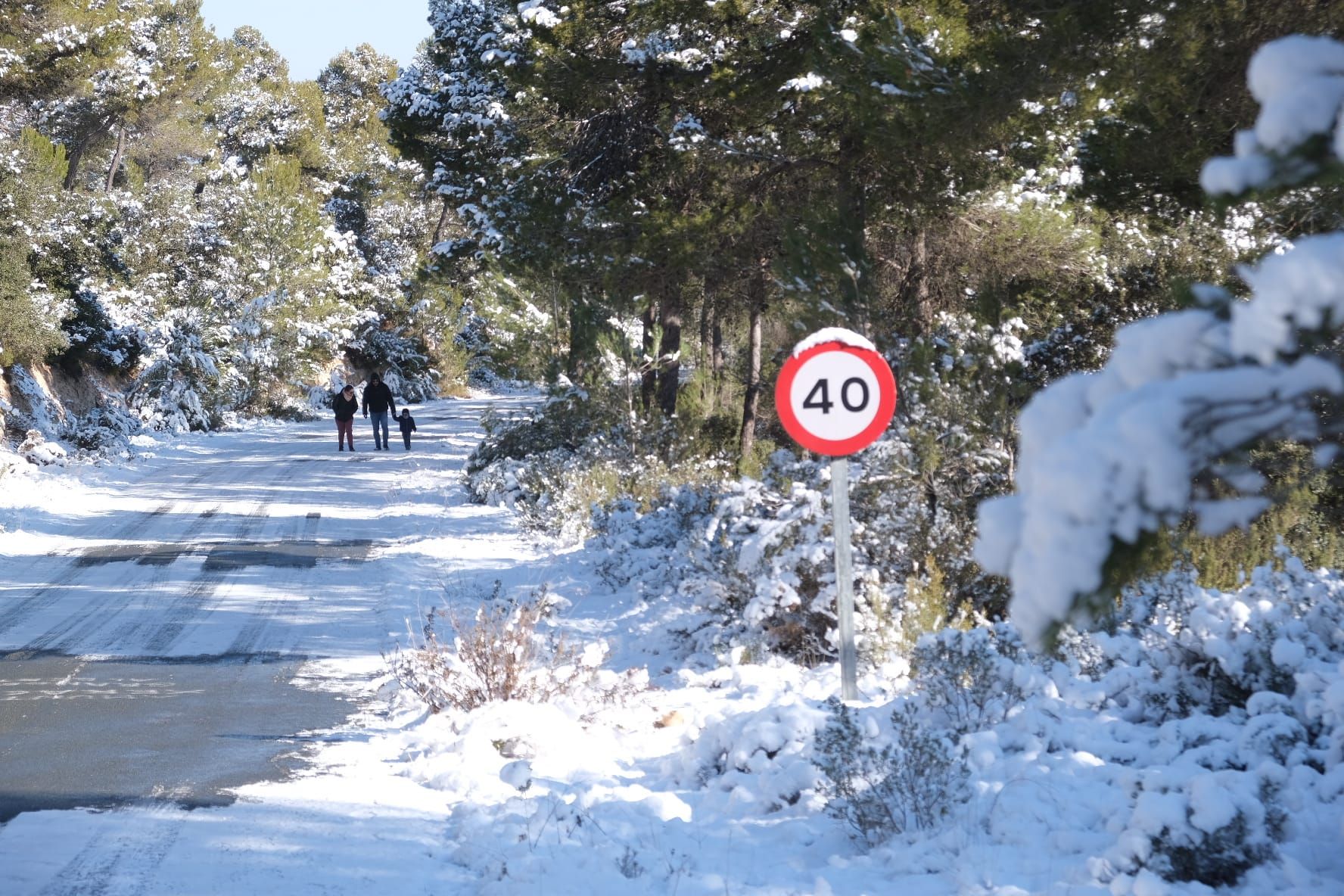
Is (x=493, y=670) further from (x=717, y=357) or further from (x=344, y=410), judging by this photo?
(x=344, y=410)

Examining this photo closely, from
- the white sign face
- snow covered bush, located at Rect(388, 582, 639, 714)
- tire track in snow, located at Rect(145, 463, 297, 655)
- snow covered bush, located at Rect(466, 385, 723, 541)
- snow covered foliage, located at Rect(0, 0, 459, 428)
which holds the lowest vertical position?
tire track in snow, located at Rect(145, 463, 297, 655)

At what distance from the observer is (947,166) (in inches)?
452

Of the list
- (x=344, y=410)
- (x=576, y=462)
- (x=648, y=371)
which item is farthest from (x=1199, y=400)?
(x=344, y=410)

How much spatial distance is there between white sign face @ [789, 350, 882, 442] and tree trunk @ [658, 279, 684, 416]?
11411 millimetres

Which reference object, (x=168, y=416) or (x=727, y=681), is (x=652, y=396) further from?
(x=168, y=416)

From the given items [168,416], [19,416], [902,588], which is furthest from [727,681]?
[168,416]

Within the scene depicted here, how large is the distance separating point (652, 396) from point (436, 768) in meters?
13.0

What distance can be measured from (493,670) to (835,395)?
8.02 ft

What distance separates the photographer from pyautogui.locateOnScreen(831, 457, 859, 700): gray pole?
6.28 meters

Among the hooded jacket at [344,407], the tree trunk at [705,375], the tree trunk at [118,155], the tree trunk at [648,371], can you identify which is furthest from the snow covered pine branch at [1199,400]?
the tree trunk at [118,155]

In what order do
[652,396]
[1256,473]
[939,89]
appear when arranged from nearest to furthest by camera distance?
1. [1256,473]
2. [939,89]
3. [652,396]

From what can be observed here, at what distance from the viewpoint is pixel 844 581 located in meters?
6.43

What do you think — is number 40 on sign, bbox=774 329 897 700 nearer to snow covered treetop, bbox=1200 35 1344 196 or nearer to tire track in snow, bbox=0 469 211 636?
snow covered treetop, bbox=1200 35 1344 196

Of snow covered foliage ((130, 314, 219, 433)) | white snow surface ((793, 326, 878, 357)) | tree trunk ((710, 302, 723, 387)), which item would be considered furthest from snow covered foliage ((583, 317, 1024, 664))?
snow covered foliage ((130, 314, 219, 433))
